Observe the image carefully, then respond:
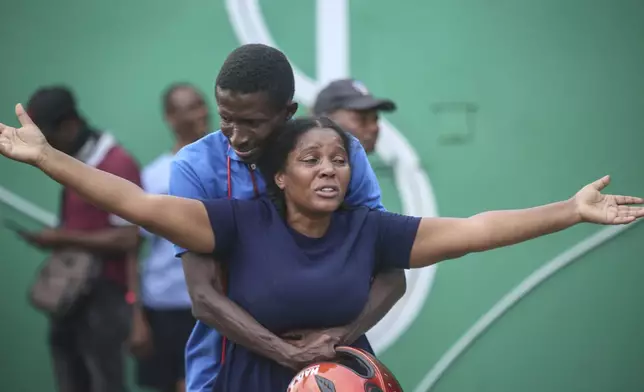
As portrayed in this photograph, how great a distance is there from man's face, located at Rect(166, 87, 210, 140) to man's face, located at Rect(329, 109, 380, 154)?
1.05 m

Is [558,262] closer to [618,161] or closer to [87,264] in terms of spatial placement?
[618,161]

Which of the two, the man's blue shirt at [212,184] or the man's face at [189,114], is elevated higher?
the man's face at [189,114]

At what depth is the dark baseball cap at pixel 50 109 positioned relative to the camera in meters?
5.69

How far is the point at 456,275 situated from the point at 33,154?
3.32 metres

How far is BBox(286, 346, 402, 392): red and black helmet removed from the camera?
3289 mm

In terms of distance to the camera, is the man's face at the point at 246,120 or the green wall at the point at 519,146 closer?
the man's face at the point at 246,120

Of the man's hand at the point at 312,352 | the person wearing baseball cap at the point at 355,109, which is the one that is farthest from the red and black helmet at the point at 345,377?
the person wearing baseball cap at the point at 355,109

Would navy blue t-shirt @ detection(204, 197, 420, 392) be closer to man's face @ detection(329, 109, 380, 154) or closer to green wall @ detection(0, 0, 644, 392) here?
man's face @ detection(329, 109, 380, 154)

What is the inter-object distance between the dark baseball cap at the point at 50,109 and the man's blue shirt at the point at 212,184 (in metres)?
2.13

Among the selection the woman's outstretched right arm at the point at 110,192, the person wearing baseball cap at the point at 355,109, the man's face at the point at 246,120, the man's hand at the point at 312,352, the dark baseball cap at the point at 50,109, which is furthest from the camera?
the dark baseball cap at the point at 50,109

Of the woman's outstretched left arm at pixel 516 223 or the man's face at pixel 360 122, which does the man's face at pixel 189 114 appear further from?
the woman's outstretched left arm at pixel 516 223

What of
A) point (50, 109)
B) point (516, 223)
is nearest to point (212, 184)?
point (516, 223)

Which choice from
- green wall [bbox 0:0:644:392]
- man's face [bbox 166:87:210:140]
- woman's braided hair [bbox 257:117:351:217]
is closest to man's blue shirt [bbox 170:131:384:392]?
woman's braided hair [bbox 257:117:351:217]

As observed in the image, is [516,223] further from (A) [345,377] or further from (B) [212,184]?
(B) [212,184]
